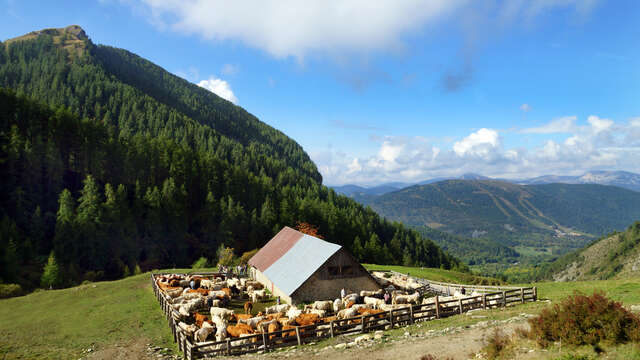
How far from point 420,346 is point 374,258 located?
87301mm

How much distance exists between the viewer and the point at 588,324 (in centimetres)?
1582

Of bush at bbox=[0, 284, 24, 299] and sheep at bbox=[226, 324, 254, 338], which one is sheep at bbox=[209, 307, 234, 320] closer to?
sheep at bbox=[226, 324, 254, 338]

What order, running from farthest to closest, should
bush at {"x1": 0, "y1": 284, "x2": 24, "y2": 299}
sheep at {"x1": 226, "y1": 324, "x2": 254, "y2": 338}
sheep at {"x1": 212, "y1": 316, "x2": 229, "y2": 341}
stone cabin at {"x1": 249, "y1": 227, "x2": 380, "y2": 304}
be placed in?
bush at {"x1": 0, "y1": 284, "x2": 24, "y2": 299}
stone cabin at {"x1": 249, "y1": 227, "x2": 380, "y2": 304}
sheep at {"x1": 212, "y1": 316, "x2": 229, "y2": 341}
sheep at {"x1": 226, "y1": 324, "x2": 254, "y2": 338}

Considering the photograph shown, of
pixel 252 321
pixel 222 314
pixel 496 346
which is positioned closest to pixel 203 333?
pixel 252 321

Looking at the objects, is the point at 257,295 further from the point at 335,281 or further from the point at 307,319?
the point at 307,319

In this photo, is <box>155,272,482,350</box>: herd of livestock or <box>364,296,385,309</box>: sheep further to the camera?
<box>364,296,385,309</box>: sheep

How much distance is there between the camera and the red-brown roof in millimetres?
45125

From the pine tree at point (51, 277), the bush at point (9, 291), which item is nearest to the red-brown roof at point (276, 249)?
the bush at point (9, 291)

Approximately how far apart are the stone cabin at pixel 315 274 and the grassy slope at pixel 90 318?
12100mm

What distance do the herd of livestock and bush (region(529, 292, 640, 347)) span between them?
1062 cm

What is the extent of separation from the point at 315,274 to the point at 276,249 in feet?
45.1

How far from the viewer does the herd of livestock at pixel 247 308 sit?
24391 mm

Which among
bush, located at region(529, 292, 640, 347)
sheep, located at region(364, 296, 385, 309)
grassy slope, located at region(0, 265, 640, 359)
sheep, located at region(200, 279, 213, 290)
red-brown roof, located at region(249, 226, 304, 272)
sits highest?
red-brown roof, located at region(249, 226, 304, 272)

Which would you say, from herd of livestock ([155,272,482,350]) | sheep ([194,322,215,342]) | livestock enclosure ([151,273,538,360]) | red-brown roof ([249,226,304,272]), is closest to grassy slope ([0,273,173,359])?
herd of livestock ([155,272,482,350])
